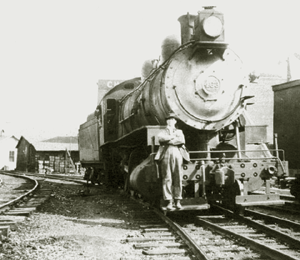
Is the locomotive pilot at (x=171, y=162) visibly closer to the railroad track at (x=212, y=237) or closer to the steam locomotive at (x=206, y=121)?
the steam locomotive at (x=206, y=121)

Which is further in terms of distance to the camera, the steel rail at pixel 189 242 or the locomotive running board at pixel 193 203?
the locomotive running board at pixel 193 203

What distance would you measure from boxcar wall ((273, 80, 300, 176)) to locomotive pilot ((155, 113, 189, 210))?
12.7 ft

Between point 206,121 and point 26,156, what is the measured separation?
1598 inches

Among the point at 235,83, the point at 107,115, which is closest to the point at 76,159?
the point at 107,115

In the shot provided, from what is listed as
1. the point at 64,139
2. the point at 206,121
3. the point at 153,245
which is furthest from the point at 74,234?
the point at 64,139

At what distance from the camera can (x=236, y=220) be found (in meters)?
6.71

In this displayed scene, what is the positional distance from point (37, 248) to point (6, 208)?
4.05 metres

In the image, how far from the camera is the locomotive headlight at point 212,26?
677 centimetres

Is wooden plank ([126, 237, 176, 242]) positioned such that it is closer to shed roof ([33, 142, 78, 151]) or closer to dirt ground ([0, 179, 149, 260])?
dirt ground ([0, 179, 149, 260])

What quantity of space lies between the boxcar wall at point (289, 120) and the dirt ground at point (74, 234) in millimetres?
4110

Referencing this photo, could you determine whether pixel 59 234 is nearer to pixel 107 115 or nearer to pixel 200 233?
pixel 200 233

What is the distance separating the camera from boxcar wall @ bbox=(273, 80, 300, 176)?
30.8 ft

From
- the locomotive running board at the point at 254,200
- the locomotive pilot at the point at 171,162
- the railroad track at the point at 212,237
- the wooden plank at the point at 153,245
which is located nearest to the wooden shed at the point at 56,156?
the railroad track at the point at 212,237

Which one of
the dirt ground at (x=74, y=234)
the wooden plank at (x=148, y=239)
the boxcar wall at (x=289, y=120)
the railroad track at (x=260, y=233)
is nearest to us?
the railroad track at (x=260, y=233)
